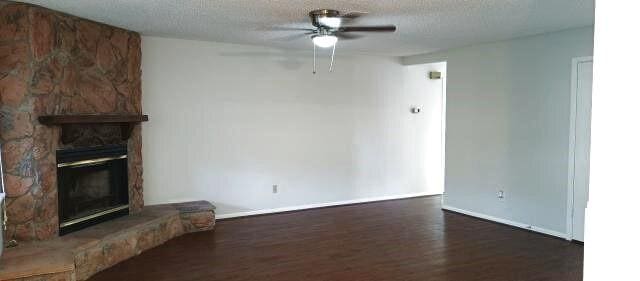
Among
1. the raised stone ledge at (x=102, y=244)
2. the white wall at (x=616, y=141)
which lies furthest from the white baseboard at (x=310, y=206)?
the white wall at (x=616, y=141)

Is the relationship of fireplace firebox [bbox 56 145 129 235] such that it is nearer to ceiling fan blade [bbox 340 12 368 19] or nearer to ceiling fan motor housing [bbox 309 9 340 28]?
ceiling fan motor housing [bbox 309 9 340 28]

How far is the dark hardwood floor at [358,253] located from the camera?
12.7 feet

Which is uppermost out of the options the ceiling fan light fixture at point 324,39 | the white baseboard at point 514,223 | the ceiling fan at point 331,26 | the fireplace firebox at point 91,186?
the ceiling fan at point 331,26

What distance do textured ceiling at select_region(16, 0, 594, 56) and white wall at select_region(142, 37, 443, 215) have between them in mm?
571

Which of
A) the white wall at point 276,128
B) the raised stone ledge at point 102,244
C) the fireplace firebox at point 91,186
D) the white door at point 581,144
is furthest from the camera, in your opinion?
the white wall at point 276,128

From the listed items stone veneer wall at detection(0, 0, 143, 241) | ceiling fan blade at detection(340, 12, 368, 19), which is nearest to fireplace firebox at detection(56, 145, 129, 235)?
stone veneer wall at detection(0, 0, 143, 241)

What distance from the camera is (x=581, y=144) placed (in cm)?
472

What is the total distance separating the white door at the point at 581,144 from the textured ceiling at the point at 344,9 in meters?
0.54

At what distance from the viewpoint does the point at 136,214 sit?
16.0 feet

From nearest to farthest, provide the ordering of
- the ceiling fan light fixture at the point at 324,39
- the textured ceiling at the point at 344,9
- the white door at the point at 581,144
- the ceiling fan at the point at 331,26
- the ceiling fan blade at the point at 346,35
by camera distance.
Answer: the textured ceiling at the point at 344,9, the ceiling fan at the point at 331,26, the ceiling fan light fixture at the point at 324,39, the ceiling fan blade at the point at 346,35, the white door at the point at 581,144

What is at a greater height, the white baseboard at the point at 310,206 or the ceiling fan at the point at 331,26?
the ceiling fan at the point at 331,26

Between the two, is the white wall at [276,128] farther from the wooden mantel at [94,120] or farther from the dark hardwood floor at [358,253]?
the dark hardwood floor at [358,253]

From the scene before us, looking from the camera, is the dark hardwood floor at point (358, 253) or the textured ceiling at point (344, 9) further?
the dark hardwood floor at point (358, 253)

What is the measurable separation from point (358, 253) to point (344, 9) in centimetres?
233
